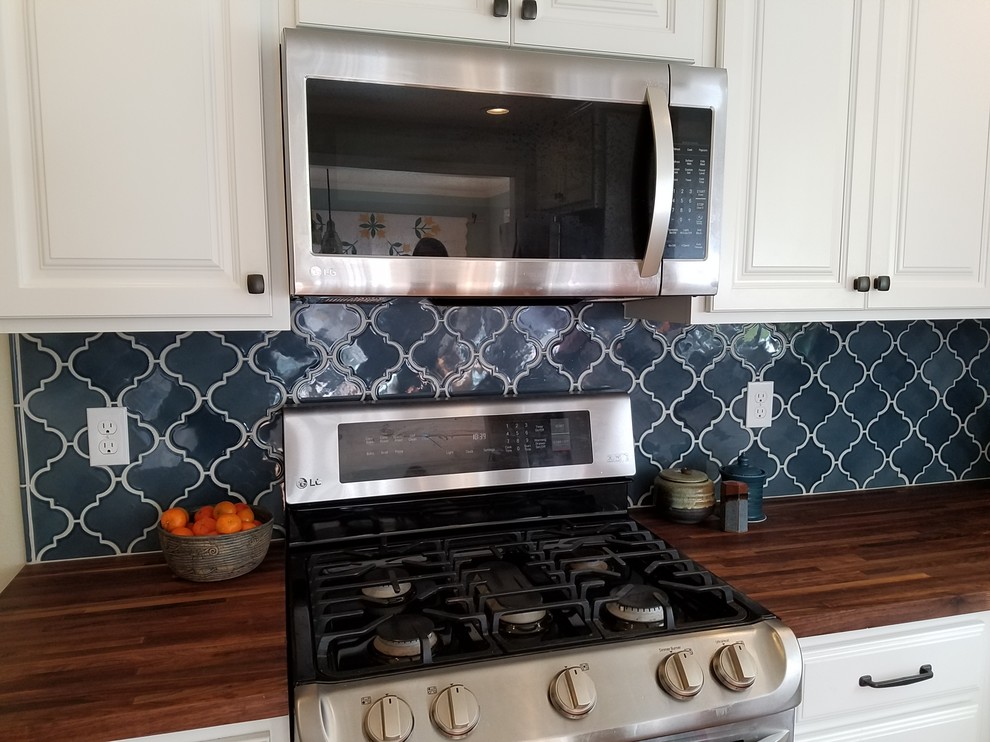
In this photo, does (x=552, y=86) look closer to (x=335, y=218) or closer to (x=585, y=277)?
(x=585, y=277)

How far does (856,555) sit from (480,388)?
0.86 metres

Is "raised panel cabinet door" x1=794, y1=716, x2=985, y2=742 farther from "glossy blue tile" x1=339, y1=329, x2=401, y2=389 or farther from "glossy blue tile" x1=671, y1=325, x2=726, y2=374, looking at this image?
"glossy blue tile" x1=339, y1=329, x2=401, y2=389

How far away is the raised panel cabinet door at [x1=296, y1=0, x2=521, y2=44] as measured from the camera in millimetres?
1229

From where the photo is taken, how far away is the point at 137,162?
3.91 feet

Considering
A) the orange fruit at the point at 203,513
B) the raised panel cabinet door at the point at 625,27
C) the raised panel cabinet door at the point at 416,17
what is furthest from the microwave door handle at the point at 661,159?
the orange fruit at the point at 203,513

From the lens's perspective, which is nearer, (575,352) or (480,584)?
(480,584)

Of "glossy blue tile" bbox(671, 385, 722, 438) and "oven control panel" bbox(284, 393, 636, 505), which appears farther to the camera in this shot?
"glossy blue tile" bbox(671, 385, 722, 438)

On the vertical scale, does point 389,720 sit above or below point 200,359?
below

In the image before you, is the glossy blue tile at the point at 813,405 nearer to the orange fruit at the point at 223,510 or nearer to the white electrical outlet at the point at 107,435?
the orange fruit at the point at 223,510

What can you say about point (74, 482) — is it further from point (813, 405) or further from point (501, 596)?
point (813, 405)

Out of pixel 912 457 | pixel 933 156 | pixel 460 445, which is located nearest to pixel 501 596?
pixel 460 445

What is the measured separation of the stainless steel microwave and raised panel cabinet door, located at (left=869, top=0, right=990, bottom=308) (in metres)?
0.44

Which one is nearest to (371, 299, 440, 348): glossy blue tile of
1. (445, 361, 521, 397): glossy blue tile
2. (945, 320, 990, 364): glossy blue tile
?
(445, 361, 521, 397): glossy blue tile

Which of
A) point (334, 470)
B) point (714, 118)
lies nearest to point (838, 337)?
point (714, 118)
